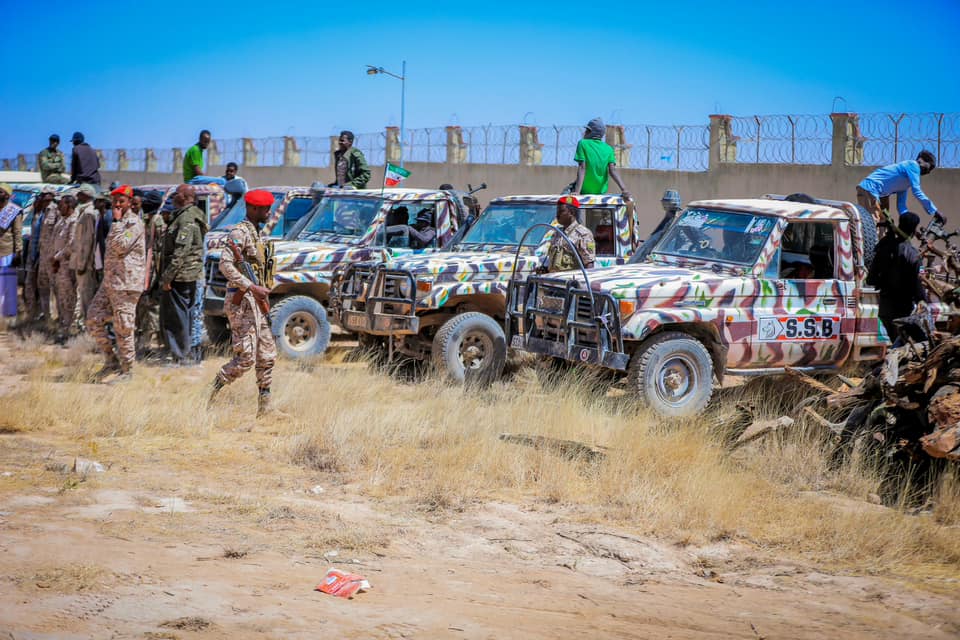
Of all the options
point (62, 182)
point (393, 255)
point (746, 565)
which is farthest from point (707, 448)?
point (62, 182)

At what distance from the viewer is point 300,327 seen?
11.9 meters

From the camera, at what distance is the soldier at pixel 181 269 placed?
11023 millimetres

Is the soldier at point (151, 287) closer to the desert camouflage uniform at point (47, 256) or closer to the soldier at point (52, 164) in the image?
the desert camouflage uniform at point (47, 256)

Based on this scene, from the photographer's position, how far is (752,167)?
18781 mm

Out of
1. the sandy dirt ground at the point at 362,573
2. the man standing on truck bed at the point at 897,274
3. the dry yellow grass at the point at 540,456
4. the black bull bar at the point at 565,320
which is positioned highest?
the man standing on truck bed at the point at 897,274

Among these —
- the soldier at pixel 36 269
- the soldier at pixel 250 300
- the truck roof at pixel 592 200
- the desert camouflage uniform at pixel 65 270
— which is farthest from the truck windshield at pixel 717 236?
the soldier at pixel 36 269

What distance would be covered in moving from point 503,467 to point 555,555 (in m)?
1.60

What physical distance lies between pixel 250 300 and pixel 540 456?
2.81 m

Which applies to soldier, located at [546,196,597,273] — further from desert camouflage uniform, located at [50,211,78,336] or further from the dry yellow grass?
desert camouflage uniform, located at [50,211,78,336]

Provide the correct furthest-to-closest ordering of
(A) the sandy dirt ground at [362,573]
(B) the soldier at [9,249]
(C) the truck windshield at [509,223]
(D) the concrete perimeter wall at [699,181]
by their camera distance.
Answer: (D) the concrete perimeter wall at [699,181]
(B) the soldier at [9,249]
(C) the truck windshield at [509,223]
(A) the sandy dirt ground at [362,573]

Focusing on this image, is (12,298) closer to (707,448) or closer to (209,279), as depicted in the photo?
(209,279)

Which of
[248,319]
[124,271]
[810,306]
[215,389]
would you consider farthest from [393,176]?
[810,306]

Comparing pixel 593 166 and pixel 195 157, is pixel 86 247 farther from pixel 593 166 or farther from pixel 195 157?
pixel 593 166

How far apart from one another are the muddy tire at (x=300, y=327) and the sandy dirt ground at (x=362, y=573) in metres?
4.41
